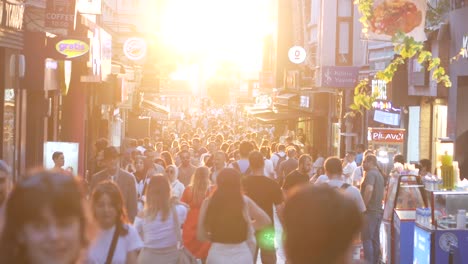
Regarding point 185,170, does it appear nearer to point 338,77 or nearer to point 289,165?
point 289,165

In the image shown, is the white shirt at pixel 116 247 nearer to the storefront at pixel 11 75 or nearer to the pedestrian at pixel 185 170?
the pedestrian at pixel 185 170

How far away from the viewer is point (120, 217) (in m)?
7.27

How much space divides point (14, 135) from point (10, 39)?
2.01 m

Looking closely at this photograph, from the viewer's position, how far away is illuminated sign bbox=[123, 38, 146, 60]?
39.4m

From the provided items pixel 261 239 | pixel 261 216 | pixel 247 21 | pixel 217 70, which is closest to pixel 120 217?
pixel 261 216

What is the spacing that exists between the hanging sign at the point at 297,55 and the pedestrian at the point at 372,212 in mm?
30880

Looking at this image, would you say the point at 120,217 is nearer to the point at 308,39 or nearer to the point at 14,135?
the point at 14,135

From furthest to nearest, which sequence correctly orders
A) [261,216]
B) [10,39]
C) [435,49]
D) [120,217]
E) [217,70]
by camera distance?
[217,70], [435,49], [10,39], [261,216], [120,217]

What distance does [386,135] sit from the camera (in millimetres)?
24188

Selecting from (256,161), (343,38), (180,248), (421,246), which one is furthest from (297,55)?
(180,248)

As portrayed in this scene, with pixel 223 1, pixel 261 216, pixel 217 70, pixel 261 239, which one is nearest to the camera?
pixel 261 216

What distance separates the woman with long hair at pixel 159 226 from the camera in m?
9.62

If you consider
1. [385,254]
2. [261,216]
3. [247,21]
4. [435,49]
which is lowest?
[385,254]

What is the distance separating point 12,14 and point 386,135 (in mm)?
9923
